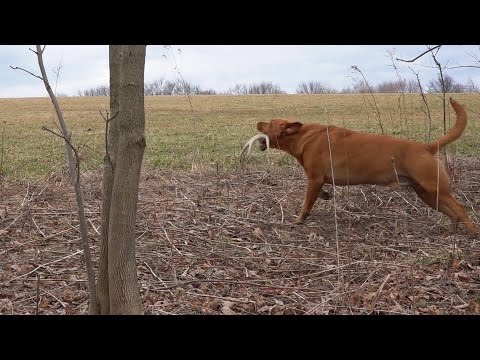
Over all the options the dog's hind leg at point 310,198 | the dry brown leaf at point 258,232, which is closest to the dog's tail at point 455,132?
the dog's hind leg at point 310,198

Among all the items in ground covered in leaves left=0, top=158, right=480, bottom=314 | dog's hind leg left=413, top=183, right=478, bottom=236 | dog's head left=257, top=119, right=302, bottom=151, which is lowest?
ground covered in leaves left=0, top=158, right=480, bottom=314

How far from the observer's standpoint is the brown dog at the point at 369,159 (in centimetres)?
625

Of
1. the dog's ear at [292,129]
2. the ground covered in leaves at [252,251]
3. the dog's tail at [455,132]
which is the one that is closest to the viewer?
the ground covered in leaves at [252,251]

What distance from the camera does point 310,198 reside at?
6723 mm

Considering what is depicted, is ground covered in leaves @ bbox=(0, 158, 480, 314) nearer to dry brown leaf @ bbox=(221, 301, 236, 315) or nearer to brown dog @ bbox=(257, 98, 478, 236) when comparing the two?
dry brown leaf @ bbox=(221, 301, 236, 315)

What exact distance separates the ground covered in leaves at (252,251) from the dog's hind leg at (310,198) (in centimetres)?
11

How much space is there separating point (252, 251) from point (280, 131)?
2405 millimetres

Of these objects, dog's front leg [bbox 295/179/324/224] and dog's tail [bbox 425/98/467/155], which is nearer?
dog's tail [bbox 425/98/467/155]

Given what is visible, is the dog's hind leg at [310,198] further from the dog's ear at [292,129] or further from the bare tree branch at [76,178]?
the bare tree branch at [76,178]

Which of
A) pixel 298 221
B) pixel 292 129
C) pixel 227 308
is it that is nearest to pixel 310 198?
pixel 298 221

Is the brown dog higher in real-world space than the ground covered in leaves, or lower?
higher

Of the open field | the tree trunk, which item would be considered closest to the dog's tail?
the open field

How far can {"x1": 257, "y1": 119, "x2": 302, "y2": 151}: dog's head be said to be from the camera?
23.8ft
